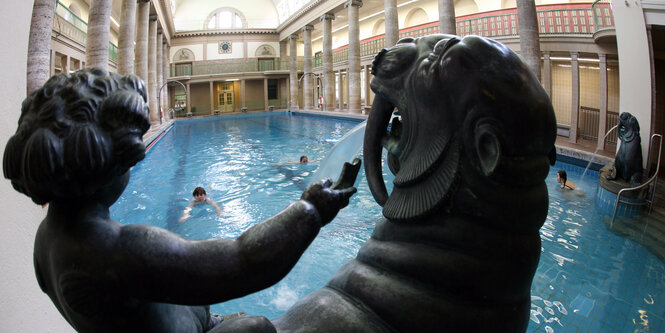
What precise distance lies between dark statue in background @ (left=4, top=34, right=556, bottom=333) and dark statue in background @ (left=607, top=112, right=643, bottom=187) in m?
6.19

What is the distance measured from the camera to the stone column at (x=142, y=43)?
18.3 meters

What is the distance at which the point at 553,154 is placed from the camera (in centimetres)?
117

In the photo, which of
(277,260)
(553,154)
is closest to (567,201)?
(553,154)

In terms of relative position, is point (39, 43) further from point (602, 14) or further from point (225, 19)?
point (225, 19)

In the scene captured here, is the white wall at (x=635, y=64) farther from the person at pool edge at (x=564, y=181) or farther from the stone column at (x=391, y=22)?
the stone column at (x=391, y=22)

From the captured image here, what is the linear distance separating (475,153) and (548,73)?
14.8 metres

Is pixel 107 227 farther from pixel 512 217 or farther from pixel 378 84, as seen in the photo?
pixel 512 217

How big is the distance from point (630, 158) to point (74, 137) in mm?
7341

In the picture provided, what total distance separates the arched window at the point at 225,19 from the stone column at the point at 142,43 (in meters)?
25.7

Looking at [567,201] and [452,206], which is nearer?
[452,206]

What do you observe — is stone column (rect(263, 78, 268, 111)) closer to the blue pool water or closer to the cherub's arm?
the blue pool water

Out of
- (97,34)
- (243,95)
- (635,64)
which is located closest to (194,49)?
(243,95)

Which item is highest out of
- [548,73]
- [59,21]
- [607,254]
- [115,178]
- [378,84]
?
[59,21]

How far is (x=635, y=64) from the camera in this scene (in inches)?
288
